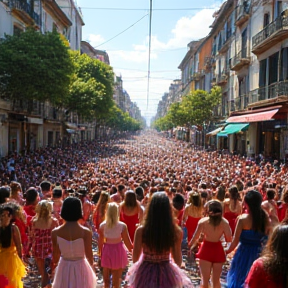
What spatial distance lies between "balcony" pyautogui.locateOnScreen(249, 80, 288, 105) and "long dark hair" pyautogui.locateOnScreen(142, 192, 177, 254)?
17190 mm

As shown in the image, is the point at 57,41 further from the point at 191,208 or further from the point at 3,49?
the point at 191,208

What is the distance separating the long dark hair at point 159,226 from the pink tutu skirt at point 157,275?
15 cm

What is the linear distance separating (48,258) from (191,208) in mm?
2973

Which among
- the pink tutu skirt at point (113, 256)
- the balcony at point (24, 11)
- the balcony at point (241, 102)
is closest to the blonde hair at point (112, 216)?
the pink tutu skirt at point (113, 256)

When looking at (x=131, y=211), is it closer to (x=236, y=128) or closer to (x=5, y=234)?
(x=5, y=234)

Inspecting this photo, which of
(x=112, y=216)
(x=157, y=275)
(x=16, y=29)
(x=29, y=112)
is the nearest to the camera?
(x=157, y=275)

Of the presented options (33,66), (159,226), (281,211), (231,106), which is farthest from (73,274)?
(231,106)

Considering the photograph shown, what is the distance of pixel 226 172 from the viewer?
17672 millimetres

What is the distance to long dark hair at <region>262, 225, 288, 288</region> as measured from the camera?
293cm

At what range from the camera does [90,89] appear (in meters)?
38.7

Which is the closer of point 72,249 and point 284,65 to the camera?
point 72,249

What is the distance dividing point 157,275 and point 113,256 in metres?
1.55

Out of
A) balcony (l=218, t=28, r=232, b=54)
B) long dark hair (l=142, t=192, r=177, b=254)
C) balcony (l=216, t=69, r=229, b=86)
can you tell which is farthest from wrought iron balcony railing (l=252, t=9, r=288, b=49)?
long dark hair (l=142, t=192, r=177, b=254)

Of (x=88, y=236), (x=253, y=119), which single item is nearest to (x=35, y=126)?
(x=253, y=119)
